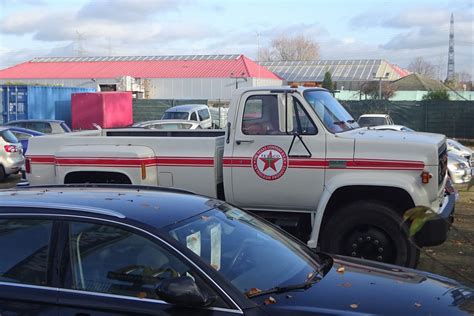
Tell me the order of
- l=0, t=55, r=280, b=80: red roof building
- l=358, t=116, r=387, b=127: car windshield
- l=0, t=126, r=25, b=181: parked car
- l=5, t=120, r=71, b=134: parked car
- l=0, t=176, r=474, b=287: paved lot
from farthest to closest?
l=0, t=55, r=280, b=80: red roof building
l=358, t=116, r=387, b=127: car windshield
l=5, t=120, r=71, b=134: parked car
l=0, t=126, r=25, b=181: parked car
l=0, t=176, r=474, b=287: paved lot

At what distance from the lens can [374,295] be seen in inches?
127

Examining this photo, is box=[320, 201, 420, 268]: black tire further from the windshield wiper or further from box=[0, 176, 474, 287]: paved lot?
the windshield wiper

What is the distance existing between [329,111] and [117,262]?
4319 mm

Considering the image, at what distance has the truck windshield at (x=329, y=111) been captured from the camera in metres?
6.64

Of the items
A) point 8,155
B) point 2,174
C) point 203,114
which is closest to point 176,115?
point 203,114

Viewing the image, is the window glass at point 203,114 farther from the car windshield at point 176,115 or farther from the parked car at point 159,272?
the parked car at point 159,272

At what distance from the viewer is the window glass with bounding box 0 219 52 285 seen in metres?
3.15

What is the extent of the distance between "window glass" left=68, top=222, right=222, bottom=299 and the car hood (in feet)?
1.90

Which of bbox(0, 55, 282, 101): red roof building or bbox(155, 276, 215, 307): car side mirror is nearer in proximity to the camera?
bbox(155, 276, 215, 307): car side mirror

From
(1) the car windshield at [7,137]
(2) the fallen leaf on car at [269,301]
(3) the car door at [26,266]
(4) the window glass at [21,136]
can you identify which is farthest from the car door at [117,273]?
(4) the window glass at [21,136]

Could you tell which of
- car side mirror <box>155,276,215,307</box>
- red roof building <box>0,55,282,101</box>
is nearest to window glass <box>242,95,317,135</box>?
car side mirror <box>155,276,215,307</box>

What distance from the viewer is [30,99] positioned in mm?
28625

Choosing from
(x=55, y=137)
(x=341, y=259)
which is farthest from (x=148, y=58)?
(x=341, y=259)

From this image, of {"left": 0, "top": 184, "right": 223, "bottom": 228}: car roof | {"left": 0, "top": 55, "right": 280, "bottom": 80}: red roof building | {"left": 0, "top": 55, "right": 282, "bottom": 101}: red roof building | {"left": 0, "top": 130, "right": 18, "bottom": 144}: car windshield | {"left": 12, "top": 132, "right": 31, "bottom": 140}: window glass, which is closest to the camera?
{"left": 0, "top": 184, "right": 223, "bottom": 228}: car roof
